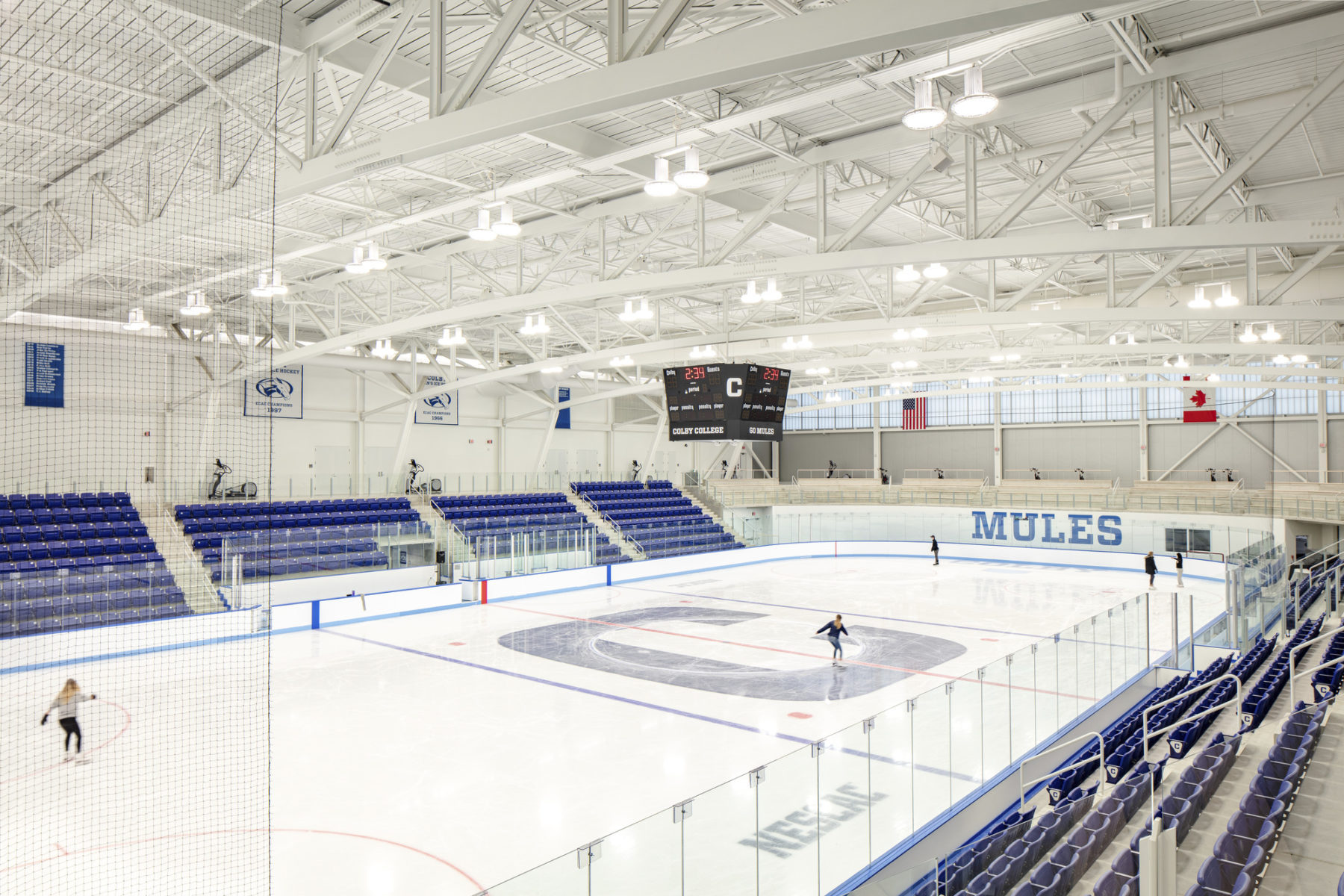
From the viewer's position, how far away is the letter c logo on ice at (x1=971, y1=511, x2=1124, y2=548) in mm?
31984

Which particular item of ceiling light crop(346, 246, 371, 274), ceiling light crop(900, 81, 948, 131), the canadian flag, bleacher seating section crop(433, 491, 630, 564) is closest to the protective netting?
ceiling light crop(346, 246, 371, 274)

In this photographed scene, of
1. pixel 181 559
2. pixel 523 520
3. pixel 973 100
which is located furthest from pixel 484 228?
pixel 523 520

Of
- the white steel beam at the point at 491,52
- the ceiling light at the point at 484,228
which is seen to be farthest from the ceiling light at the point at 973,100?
the ceiling light at the point at 484,228

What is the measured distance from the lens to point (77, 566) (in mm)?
17219

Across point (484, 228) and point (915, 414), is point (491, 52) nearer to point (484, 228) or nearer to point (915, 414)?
point (484, 228)

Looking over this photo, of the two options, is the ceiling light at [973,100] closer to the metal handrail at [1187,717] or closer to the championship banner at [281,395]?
the metal handrail at [1187,717]

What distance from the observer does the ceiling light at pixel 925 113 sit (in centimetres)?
732

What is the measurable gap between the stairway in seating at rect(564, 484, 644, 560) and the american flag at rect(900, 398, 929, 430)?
19.0 meters

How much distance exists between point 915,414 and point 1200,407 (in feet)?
41.7

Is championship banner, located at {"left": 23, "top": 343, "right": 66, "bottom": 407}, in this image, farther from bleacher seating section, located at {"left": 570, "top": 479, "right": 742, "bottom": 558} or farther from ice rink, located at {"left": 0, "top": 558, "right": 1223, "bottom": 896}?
bleacher seating section, located at {"left": 570, "top": 479, "right": 742, "bottom": 558}

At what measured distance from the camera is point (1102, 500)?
32594 millimetres

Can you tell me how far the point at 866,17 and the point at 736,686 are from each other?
35.2ft

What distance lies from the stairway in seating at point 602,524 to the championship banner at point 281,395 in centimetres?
1063

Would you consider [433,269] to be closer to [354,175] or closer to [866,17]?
[354,175]
